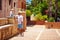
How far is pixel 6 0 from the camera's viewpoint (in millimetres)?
32875

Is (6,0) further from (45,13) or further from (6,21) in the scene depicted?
(45,13)

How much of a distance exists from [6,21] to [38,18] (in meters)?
25.3

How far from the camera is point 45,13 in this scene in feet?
164

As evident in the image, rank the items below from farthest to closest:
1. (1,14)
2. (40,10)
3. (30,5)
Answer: (30,5) → (40,10) → (1,14)

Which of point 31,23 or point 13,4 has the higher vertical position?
point 13,4

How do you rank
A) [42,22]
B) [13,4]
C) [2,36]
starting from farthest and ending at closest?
1. [42,22]
2. [13,4]
3. [2,36]

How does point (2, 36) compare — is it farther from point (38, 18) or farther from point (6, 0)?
point (38, 18)

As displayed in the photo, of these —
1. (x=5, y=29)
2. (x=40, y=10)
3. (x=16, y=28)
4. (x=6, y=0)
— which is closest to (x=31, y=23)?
(x=40, y=10)

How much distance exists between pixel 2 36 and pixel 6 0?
18.3m

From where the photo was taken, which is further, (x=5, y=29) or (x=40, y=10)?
(x=40, y=10)

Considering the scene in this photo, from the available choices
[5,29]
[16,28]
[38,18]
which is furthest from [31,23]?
[5,29]

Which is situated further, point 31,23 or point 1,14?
point 31,23

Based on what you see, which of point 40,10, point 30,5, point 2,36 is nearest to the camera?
point 2,36

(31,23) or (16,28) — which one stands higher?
(16,28)
